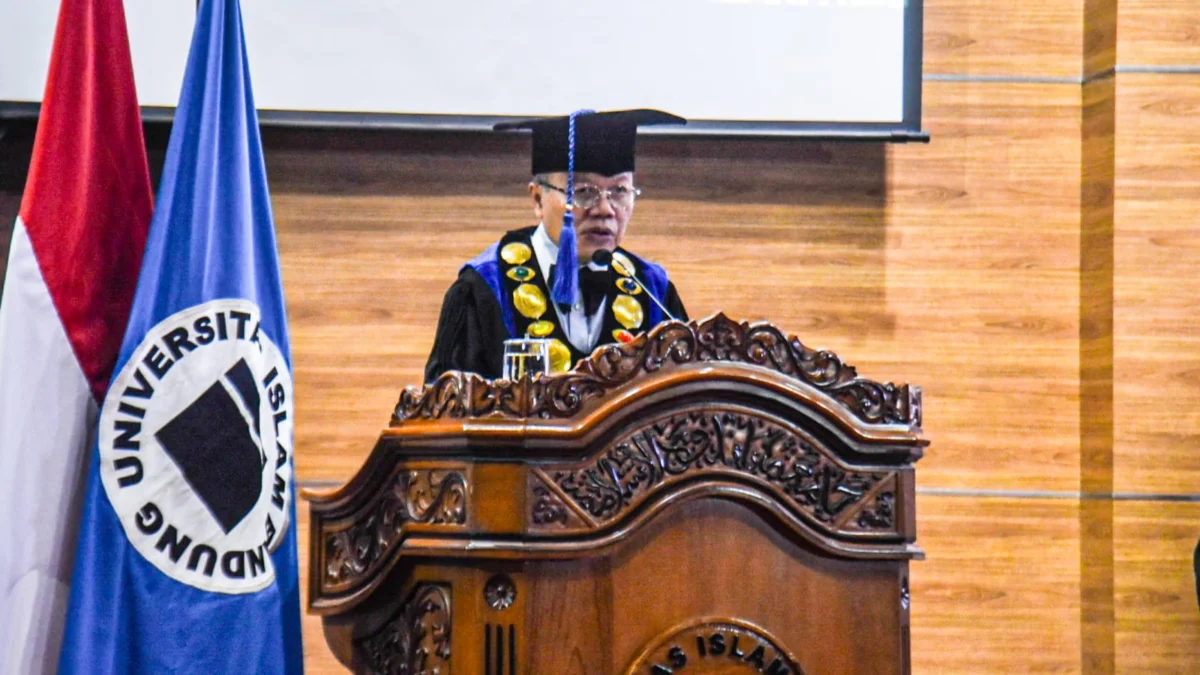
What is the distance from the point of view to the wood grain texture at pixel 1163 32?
11.8ft

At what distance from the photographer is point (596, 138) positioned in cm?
270

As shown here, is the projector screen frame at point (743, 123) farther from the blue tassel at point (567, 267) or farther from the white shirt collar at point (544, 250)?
the blue tassel at point (567, 267)

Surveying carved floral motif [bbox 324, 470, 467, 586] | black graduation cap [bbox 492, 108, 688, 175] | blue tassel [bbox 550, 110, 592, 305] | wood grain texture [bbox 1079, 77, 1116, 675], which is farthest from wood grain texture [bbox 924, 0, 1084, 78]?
carved floral motif [bbox 324, 470, 467, 586]

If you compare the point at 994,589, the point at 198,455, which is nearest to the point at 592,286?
the point at 198,455

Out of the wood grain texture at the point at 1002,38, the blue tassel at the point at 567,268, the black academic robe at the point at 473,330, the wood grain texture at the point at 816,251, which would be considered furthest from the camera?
the wood grain texture at the point at 1002,38

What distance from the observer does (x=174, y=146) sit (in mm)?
2184

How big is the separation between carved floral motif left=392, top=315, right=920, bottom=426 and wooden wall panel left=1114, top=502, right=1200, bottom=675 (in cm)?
210

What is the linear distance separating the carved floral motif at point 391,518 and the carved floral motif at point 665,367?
8 centimetres

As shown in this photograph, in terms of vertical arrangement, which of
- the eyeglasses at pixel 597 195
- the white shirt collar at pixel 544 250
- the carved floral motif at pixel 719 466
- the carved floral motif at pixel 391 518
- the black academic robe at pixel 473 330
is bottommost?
the carved floral motif at pixel 391 518

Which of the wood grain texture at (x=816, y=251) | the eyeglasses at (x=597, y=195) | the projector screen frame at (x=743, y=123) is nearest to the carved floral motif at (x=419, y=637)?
the eyeglasses at (x=597, y=195)

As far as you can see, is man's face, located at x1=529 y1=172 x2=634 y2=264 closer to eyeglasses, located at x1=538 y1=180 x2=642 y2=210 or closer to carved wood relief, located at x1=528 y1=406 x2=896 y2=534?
eyeglasses, located at x1=538 y1=180 x2=642 y2=210

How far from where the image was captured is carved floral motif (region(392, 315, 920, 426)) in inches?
62.6

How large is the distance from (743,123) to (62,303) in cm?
198

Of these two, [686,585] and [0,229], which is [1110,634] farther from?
[0,229]
